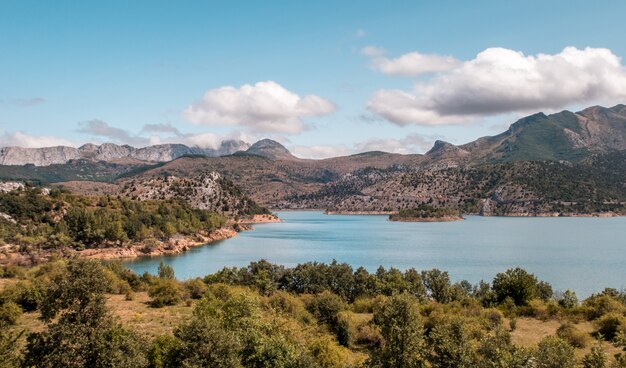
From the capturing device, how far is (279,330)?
3453 centimetres

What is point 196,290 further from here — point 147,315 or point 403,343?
point 403,343

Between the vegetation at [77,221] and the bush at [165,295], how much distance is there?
3032 inches

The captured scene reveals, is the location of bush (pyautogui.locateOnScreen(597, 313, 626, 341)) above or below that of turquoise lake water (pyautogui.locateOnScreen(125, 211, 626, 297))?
above

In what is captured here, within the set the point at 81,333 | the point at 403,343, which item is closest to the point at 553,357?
the point at 403,343

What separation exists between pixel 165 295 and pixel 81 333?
83.6 feet

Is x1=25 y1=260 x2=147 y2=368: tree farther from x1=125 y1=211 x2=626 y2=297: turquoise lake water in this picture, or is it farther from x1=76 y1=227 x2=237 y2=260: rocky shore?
x1=76 y1=227 x2=237 y2=260: rocky shore

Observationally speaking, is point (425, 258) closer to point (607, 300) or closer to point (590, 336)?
point (607, 300)

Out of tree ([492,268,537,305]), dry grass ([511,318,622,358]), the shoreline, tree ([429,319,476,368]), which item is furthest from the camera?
the shoreline

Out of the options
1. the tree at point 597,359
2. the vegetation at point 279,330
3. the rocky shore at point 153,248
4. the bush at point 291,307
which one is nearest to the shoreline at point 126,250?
the rocky shore at point 153,248

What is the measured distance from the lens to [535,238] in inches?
6732

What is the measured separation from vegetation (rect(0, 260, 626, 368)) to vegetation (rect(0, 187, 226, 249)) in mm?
74048

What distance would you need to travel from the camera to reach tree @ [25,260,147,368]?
26.9 meters

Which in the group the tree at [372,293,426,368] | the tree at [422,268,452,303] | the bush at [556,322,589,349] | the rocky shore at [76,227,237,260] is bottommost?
the rocky shore at [76,227,237,260]

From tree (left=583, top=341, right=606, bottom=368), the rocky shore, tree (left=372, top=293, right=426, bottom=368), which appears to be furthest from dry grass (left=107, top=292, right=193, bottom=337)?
the rocky shore
